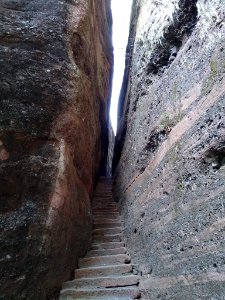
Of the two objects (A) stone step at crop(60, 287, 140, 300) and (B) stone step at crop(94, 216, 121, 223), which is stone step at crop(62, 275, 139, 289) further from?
(B) stone step at crop(94, 216, 121, 223)

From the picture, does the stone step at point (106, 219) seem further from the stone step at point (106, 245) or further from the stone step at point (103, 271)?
the stone step at point (103, 271)

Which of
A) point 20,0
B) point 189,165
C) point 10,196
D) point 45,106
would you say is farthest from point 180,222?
point 20,0

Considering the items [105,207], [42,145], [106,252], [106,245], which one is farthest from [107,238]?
[42,145]

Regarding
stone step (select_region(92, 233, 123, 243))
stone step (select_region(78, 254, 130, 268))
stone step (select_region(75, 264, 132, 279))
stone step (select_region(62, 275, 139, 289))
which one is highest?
stone step (select_region(92, 233, 123, 243))

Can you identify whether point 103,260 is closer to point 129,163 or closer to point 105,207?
point 129,163

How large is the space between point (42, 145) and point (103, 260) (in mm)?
2088

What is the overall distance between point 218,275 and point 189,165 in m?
1.15

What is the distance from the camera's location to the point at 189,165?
3.15 m

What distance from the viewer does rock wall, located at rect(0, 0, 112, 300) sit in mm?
3824

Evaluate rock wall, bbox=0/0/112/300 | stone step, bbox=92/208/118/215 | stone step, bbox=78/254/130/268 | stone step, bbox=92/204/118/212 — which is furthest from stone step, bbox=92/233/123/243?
stone step, bbox=92/204/118/212

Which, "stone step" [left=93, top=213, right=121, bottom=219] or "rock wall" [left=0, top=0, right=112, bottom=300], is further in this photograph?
"stone step" [left=93, top=213, right=121, bottom=219]

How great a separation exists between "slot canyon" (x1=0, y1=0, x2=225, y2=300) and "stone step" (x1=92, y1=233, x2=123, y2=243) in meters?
0.02

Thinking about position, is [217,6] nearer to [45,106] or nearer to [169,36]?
[169,36]

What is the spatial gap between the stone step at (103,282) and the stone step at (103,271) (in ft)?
0.51
